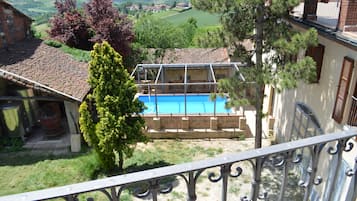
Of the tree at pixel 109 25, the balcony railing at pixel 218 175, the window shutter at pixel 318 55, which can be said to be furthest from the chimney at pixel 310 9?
the tree at pixel 109 25

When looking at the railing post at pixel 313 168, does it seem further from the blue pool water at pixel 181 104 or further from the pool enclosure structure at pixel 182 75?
the pool enclosure structure at pixel 182 75

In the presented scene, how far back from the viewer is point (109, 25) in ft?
57.8

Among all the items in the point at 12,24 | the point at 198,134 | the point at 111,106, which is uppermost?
the point at 12,24

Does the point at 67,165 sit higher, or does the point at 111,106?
the point at 111,106

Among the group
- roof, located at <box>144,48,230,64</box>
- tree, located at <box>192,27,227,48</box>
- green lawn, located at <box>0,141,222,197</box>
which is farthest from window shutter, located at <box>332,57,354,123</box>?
roof, located at <box>144,48,230,64</box>

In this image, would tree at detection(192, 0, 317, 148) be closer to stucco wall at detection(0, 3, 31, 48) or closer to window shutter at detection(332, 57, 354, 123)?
window shutter at detection(332, 57, 354, 123)

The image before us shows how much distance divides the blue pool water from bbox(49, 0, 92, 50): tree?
6.27m

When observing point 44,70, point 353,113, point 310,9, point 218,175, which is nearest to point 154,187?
point 218,175

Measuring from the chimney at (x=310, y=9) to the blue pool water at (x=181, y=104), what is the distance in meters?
6.39

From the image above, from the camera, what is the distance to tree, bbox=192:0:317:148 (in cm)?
725

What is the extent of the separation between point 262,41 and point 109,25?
468 inches

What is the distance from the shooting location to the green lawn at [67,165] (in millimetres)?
9156

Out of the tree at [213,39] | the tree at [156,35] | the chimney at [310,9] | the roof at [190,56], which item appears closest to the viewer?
the tree at [213,39]

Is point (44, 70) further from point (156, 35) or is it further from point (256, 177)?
point (156, 35)
